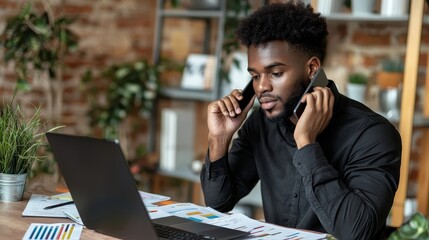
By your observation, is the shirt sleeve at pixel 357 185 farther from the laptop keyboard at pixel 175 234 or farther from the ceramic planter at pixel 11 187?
the ceramic planter at pixel 11 187

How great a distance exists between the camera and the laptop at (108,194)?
162cm

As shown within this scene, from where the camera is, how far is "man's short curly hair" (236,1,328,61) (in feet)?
6.99

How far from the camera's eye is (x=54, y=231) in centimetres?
181

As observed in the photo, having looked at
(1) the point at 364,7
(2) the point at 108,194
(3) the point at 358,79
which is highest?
(1) the point at 364,7

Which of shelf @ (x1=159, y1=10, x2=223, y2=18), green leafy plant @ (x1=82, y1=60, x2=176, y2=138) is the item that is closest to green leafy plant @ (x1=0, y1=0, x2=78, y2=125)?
green leafy plant @ (x1=82, y1=60, x2=176, y2=138)

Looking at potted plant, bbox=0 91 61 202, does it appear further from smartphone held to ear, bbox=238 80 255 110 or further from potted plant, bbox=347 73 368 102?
potted plant, bbox=347 73 368 102

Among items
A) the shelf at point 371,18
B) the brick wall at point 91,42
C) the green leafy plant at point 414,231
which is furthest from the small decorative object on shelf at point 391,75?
the green leafy plant at point 414,231

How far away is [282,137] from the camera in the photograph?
2301 millimetres

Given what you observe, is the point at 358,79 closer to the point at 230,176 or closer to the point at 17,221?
the point at 230,176

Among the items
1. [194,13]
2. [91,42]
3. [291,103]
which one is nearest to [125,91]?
[91,42]

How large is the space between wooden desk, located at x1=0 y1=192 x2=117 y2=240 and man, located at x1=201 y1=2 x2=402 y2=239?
584 millimetres

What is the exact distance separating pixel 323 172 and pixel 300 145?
117mm

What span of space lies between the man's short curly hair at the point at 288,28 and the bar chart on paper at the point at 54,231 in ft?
2.52

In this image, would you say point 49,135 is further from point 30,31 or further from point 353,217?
point 30,31
